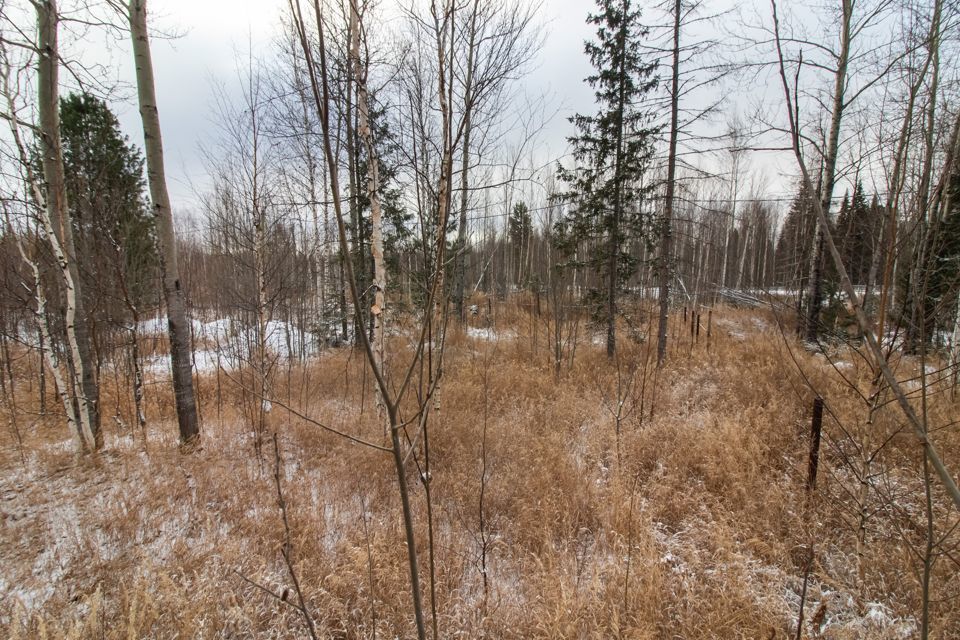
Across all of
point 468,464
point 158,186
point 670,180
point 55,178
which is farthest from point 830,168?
point 55,178

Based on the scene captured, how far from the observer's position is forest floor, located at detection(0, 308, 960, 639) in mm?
2277

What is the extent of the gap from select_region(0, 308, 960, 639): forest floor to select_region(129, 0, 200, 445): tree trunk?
1400mm

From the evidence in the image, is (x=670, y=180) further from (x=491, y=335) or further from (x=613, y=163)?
(x=491, y=335)

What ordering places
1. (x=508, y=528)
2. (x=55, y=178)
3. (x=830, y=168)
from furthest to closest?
(x=830, y=168) < (x=55, y=178) < (x=508, y=528)

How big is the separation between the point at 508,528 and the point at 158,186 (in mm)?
4973

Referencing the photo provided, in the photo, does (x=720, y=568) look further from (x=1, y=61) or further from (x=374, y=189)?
(x=1, y=61)

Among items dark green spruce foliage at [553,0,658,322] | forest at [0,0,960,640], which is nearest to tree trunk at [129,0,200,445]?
forest at [0,0,960,640]

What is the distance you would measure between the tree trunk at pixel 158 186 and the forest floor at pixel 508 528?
55.1 inches

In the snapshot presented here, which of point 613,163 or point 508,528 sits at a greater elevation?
point 613,163

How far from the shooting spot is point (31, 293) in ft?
12.7

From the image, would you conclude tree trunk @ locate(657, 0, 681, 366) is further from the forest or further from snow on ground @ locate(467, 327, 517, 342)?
snow on ground @ locate(467, 327, 517, 342)

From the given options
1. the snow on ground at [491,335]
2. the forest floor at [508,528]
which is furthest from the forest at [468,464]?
the snow on ground at [491,335]

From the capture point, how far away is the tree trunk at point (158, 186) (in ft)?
11.7

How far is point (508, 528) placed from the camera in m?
3.15
